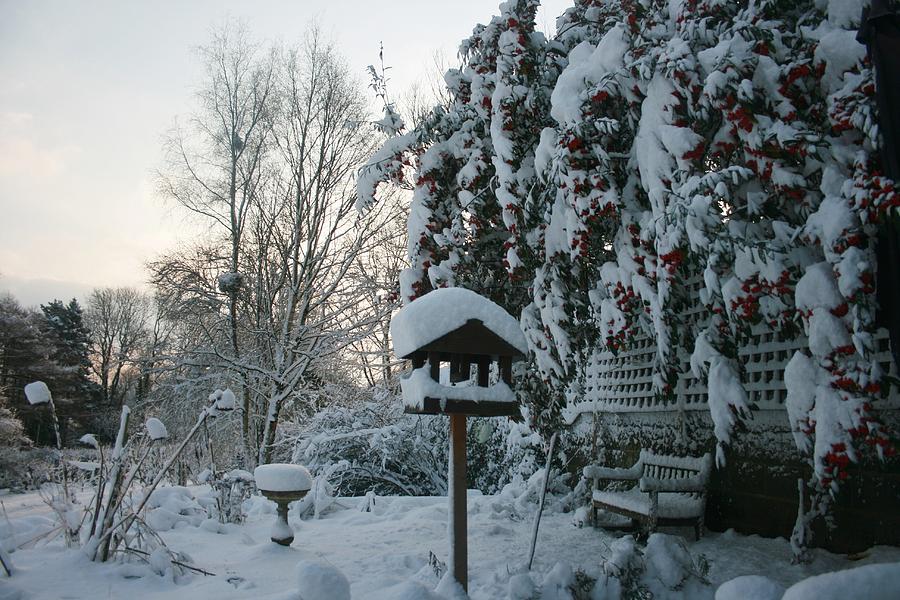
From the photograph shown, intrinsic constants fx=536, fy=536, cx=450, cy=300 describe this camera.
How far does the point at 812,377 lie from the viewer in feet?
7.94

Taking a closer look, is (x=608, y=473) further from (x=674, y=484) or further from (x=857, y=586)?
(x=857, y=586)

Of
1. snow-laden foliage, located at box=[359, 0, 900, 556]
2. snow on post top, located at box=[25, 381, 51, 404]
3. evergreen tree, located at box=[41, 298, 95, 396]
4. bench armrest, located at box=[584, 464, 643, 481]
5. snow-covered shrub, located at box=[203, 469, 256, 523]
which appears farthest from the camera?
evergreen tree, located at box=[41, 298, 95, 396]

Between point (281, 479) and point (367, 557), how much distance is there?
96 centimetres

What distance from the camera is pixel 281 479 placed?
4316mm

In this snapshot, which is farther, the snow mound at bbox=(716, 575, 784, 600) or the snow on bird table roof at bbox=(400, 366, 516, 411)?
the snow on bird table roof at bbox=(400, 366, 516, 411)

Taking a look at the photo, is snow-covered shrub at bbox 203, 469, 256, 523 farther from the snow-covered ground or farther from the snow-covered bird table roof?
the snow-covered bird table roof

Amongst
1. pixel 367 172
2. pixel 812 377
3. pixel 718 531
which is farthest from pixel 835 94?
pixel 367 172

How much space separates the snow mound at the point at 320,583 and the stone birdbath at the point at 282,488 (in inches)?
66.5

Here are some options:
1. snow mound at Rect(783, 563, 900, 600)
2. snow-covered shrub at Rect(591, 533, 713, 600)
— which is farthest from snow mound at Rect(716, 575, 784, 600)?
snow-covered shrub at Rect(591, 533, 713, 600)

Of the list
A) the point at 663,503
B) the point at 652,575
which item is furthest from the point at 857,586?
the point at 663,503

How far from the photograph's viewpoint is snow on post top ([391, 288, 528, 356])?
9.52 feet

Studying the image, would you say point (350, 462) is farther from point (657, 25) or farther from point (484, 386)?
point (657, 25)

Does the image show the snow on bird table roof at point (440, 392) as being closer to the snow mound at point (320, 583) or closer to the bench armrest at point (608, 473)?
the snow mound at point (320, 583)

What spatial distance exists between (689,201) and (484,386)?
1.50m
